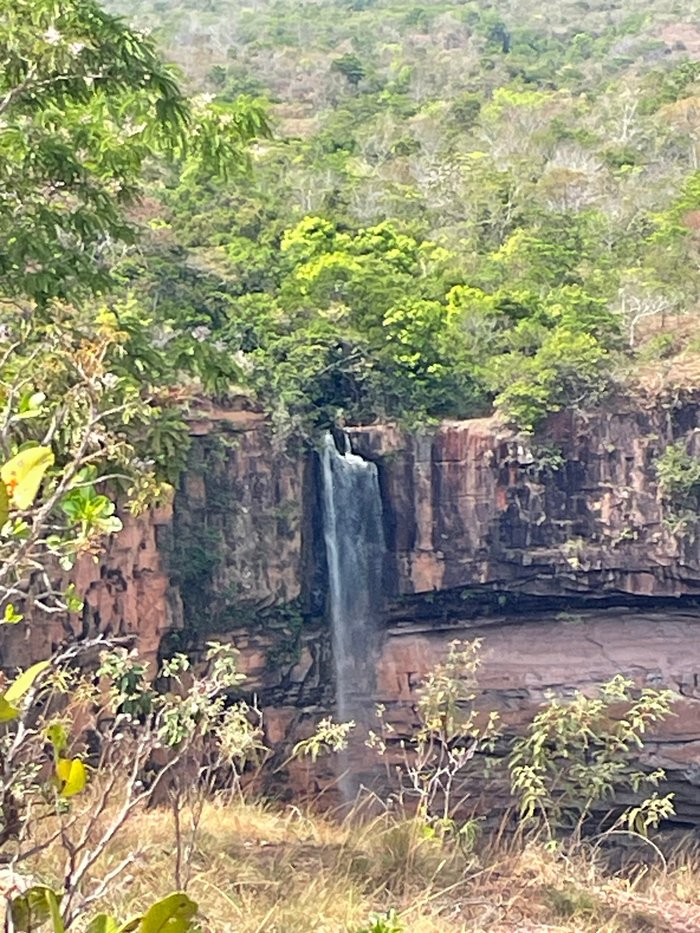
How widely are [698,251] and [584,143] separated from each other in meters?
6.46

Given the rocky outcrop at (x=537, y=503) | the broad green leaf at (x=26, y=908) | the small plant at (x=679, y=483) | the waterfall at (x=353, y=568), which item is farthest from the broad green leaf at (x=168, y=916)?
the small plant at (x=679, y=483)

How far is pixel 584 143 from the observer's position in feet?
63.3

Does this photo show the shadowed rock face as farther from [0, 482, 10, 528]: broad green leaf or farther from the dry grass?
[0, 482, 10, 528]: broad green leaf

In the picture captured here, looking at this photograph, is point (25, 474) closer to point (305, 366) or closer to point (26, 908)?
point (26, 908)

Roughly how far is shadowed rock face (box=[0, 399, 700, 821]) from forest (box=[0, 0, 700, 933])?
0.81 feet

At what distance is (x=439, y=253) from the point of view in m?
13.5

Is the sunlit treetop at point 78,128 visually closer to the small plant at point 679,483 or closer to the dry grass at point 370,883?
the dry grass at point 370,883

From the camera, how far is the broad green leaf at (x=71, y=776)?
52.6 inches

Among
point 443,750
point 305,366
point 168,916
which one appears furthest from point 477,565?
point 168,916

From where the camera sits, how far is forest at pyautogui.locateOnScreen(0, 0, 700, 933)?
112 inches

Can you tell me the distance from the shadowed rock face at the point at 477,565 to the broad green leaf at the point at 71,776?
9076 mm

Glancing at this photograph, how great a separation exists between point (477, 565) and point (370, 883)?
27.9ft

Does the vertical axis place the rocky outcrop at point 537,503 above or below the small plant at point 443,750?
above

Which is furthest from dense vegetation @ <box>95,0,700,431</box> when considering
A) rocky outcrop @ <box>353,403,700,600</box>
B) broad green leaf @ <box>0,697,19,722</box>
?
broad green leaf @ <box>0,697,19,722</box>
